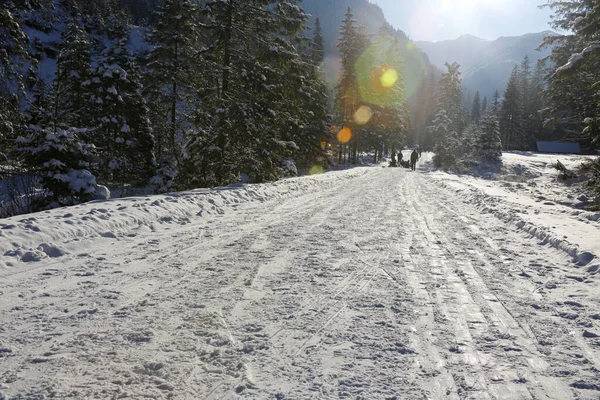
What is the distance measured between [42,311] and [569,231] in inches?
322

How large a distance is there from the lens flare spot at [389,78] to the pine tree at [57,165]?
41573mm

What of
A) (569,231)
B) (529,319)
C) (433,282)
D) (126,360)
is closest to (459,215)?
(569,231)

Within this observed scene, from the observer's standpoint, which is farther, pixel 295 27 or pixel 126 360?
pixel 295 27

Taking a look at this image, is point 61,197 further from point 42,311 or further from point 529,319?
point 529,319

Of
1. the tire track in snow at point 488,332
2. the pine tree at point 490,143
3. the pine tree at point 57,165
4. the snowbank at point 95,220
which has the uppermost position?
the pine tree at point 490,143

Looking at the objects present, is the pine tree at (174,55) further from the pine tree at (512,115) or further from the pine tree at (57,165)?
the pine tree at (512,115)

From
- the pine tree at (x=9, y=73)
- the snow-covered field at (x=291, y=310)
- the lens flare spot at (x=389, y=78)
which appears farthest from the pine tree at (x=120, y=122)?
the lens flare spot at (x=389, y=78)

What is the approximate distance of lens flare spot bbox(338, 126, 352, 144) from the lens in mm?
41181

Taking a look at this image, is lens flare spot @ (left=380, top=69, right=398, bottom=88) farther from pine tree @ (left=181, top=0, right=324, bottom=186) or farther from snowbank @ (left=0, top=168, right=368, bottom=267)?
snowbank @ (left=0, top=168, right=368, bottom=267)

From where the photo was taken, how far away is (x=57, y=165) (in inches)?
360

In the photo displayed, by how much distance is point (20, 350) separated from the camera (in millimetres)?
2617

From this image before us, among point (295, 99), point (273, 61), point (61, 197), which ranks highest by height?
point (273, 61)

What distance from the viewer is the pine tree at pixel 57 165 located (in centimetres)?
912

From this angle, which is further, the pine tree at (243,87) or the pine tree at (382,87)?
the pine tree at (382,87)
